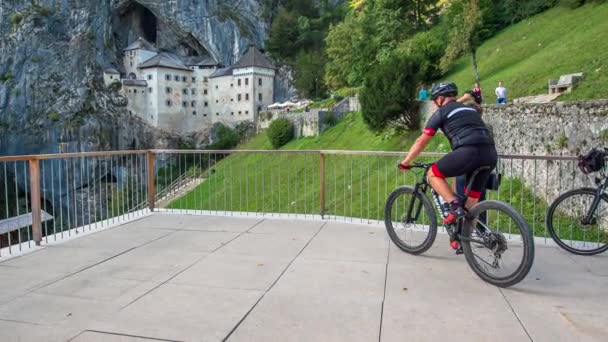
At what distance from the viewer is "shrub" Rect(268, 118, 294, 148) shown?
39.9m

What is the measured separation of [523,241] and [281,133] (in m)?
36.5

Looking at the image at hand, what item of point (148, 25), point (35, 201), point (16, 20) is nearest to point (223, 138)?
point (148, 25)

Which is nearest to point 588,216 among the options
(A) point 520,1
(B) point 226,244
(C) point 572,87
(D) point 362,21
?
(B) point 226,244

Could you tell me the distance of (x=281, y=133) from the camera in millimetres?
39906

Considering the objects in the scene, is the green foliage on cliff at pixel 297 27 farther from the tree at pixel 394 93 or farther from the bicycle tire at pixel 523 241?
the bicycle tire at pixel 523 241

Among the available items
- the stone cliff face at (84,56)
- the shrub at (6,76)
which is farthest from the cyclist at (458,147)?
the shrub at (6,76)

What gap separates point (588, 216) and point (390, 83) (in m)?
18.9

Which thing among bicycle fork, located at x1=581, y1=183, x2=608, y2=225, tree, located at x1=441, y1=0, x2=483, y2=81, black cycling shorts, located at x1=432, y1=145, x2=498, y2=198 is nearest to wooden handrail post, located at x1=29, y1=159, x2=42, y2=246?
black cycling shorts, located at x1=432, y1=145, x2=498, y2=198

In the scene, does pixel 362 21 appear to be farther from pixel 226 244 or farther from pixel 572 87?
pixel 226 244

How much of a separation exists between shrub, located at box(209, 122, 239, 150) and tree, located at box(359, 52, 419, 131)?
109 feet

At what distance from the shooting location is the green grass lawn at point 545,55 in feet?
55.3

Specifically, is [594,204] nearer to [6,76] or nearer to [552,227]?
[552,227]

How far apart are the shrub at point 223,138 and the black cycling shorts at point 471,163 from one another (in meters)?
51.3

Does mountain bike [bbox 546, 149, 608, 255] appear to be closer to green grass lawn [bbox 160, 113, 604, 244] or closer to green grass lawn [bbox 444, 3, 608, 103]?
green grass lawn [bbox 160, 113, 604, 244]
